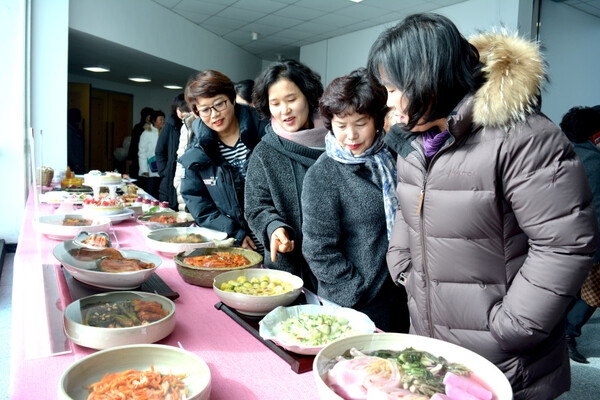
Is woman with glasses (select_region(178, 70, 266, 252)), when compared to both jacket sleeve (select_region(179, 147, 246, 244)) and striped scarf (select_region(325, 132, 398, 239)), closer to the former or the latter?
jacket sleeve (select_region(179, 147, 246, 244))

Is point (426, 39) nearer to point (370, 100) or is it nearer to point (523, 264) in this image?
point (370, 100)

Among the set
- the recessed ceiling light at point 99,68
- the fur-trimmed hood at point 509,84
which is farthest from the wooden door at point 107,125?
the fur-trimmed hood at point 509,84

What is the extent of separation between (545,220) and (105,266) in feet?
3.48

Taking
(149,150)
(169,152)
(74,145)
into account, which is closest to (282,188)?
(169,152)

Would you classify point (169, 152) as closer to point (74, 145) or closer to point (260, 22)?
point (74, 145)

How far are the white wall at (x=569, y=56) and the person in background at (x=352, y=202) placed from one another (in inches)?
202

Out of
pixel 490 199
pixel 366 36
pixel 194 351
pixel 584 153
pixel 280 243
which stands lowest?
pixel 194 351

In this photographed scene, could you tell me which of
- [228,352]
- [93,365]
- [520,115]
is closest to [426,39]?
[520,115]

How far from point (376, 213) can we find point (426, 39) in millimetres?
591

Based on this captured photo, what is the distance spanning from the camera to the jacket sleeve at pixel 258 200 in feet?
5.45

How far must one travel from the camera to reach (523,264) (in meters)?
1.01

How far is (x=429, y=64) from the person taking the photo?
1.05 metres

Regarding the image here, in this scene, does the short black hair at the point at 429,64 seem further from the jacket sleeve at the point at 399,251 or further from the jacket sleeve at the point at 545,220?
the jacket sleeve at the point at 399,251

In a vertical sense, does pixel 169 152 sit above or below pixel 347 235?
above
